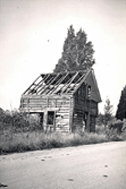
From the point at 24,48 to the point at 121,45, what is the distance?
246 cm

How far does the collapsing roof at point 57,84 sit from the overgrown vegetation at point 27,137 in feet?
14.4

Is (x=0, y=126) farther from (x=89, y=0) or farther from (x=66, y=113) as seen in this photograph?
(x=66, y=113)

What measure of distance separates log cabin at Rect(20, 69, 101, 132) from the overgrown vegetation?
2.75m

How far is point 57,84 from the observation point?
18.9m

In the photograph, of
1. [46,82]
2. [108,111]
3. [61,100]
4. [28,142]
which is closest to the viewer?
[28,142]

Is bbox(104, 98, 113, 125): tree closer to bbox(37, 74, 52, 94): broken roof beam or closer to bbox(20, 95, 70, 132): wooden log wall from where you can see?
bbox(37, 74, 52, 94): broken roof beam

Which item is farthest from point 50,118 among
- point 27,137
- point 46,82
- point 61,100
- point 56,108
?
point 27,137

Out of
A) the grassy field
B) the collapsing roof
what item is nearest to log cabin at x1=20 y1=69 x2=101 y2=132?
the collapsing roof

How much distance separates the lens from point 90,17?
17.8 ft

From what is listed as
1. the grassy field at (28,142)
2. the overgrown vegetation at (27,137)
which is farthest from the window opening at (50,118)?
the grassy field at (28,142)

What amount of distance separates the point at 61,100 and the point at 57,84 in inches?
78.6

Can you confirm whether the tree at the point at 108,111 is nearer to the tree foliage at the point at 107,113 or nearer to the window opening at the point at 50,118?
the tree foliage at the point at 107,113

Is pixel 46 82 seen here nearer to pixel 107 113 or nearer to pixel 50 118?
pixel 50 118

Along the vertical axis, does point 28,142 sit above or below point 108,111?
below
